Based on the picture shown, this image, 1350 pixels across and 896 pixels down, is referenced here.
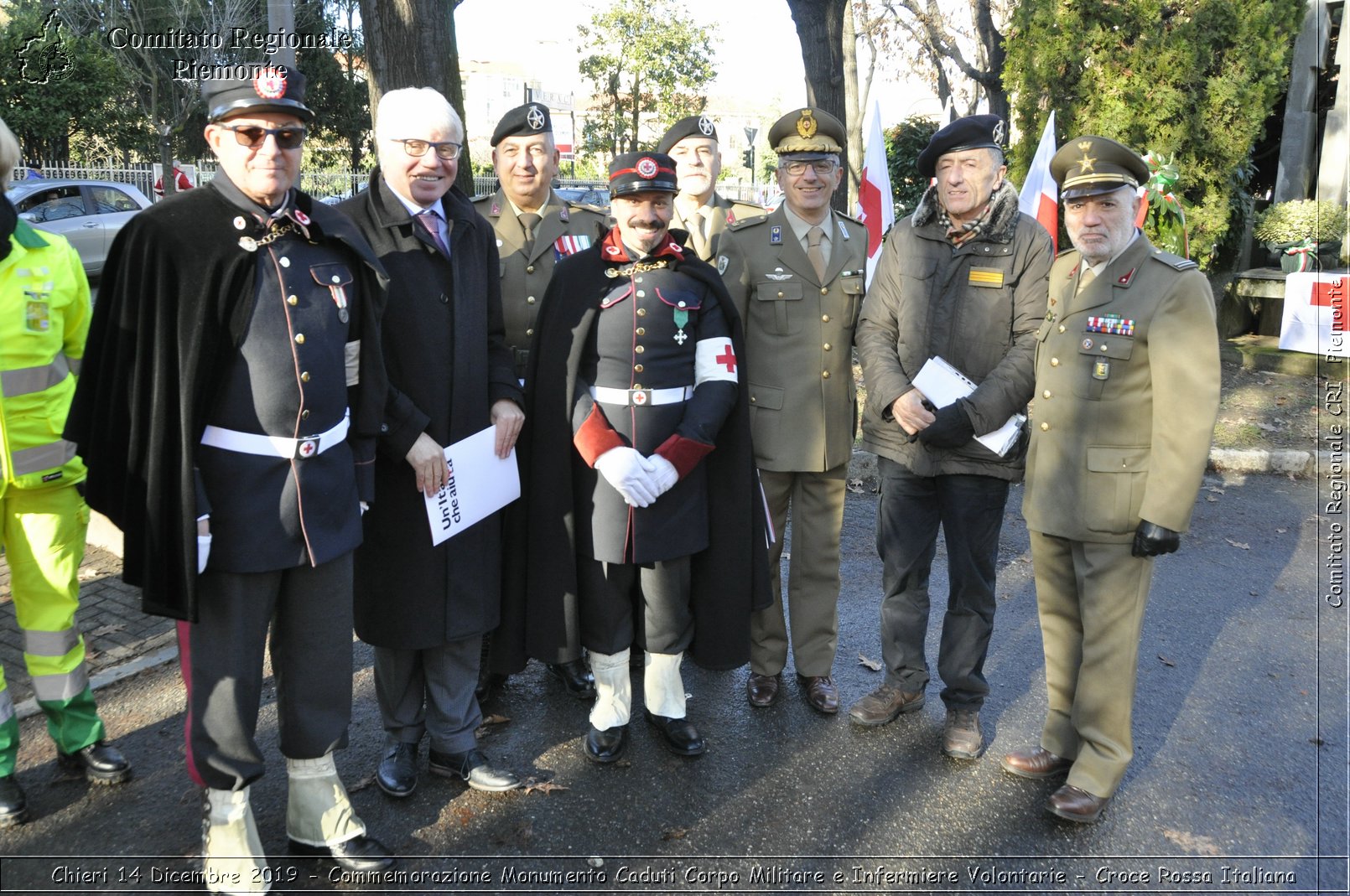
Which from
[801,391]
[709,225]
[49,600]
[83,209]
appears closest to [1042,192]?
[709,225]

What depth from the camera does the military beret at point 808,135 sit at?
14.3ft

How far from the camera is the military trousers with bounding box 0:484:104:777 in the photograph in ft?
11.9

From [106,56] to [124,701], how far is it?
2949 cm

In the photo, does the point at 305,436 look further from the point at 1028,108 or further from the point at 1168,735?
the point at 1028,108

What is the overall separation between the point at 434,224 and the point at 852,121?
12383 millimetres

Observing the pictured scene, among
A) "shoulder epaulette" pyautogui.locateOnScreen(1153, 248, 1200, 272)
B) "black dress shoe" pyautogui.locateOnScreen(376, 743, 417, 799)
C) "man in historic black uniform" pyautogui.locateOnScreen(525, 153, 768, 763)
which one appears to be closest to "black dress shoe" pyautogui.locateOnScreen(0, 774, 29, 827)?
"black dress shoe" pyautogui.locateOnScreen(376, 743, 417, 799)

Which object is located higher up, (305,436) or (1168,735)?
(305,436)

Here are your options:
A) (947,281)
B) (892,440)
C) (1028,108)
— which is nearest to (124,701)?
(892,440)

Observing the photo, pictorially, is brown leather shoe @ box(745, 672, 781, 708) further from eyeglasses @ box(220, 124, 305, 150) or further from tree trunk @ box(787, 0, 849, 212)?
tree trunk @ box(787, 0, 849, 212)

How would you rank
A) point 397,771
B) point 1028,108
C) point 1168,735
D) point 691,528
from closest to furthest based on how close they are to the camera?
point 397,771 → point 691,528 → point 1168,735 → point 1028,108

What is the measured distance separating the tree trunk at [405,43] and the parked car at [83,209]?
39.5ft

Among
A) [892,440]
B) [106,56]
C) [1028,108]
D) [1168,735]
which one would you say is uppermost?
[106,56]

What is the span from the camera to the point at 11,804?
3.41 meters

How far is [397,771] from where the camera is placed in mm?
3680
